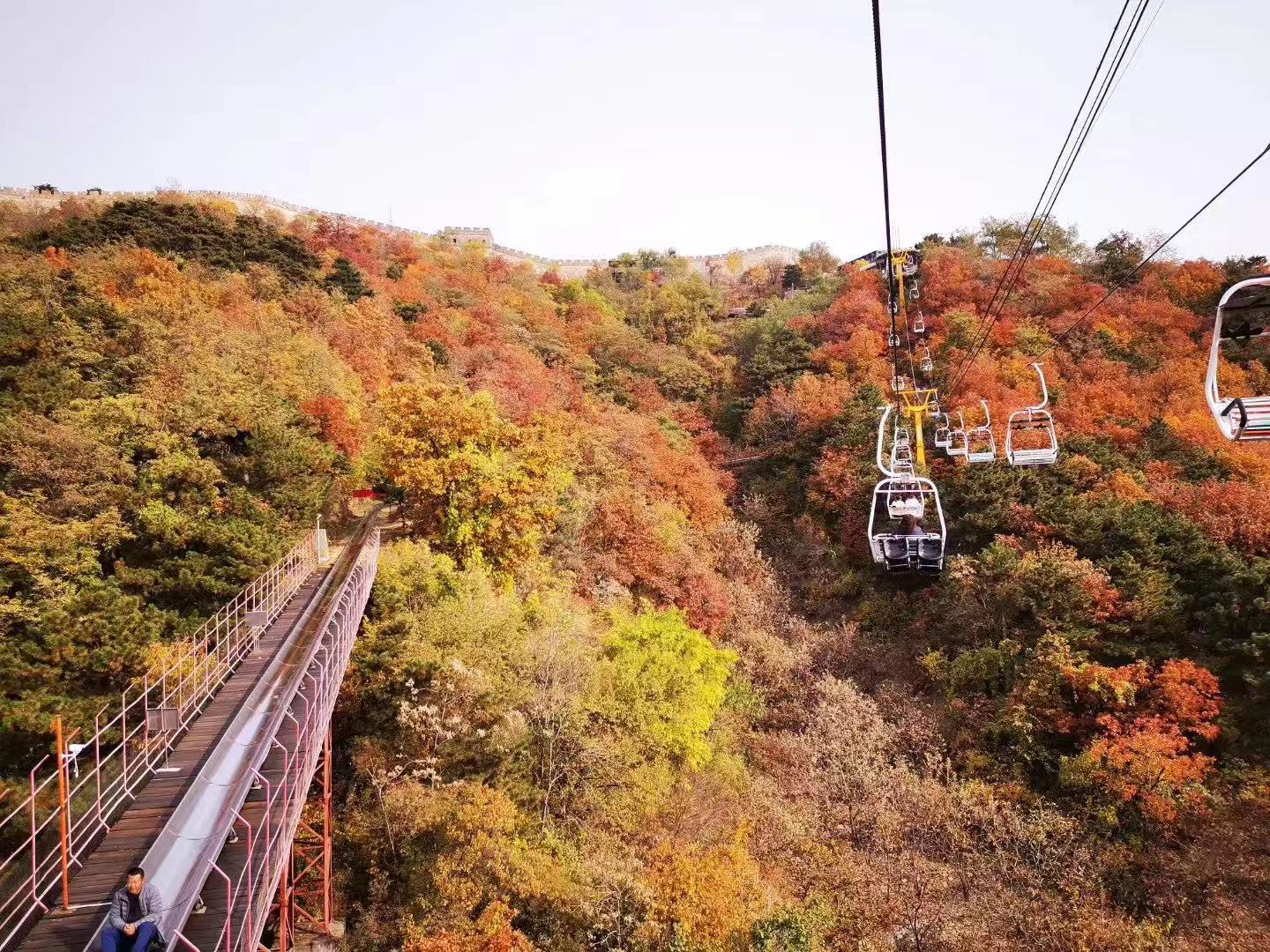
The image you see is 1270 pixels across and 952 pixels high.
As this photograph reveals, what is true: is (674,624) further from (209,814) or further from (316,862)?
(209,814)

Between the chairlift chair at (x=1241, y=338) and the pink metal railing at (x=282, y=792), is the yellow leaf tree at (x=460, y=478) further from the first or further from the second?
the chairlift chair at (x=1241, y=338)

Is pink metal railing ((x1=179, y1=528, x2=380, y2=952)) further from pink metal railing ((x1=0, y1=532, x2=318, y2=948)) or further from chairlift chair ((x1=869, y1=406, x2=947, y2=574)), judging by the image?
chairlift chair ((x1=869, y1=406, x2=947, y2=574))

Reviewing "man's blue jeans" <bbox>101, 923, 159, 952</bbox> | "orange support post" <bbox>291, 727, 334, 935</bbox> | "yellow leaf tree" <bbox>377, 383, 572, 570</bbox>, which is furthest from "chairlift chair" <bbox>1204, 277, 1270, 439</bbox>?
"yellow leaf tree" <bbox>377, 383, 572, 570</bbox>

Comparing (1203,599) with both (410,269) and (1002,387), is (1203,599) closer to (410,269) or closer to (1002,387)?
(1002,387)

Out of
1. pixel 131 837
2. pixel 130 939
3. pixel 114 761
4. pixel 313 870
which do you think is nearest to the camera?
pixel 130 939

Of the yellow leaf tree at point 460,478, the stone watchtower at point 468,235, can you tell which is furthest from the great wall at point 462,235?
the yellow leaf tree at point 460,478

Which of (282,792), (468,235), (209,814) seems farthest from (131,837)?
(468,235)
